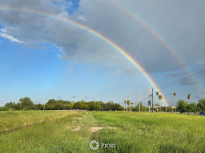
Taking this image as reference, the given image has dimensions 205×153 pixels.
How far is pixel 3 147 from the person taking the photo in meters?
7.55

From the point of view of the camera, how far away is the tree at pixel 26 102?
12168cm

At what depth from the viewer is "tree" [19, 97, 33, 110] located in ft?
399

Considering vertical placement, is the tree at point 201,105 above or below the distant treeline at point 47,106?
above

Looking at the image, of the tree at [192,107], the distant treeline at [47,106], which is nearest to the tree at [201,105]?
the tree at [192,107]

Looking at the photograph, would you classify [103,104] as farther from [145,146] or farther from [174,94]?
[145,146]

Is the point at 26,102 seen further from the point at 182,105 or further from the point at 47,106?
the point at 182,105

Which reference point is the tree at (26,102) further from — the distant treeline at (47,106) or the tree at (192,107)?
the tree at (192,107)

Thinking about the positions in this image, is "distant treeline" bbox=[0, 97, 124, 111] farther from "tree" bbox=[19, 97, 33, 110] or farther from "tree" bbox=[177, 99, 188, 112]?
"tree" bbox=[177, 99, 188, 112]

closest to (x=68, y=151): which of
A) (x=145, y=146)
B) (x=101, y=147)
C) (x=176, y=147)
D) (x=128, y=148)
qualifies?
(x=101, y=147)

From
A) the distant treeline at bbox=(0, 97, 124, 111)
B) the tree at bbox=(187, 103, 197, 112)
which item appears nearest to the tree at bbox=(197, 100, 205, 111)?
the tree at bbox=(187, 103, 197, 112)

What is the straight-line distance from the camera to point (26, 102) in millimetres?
122375

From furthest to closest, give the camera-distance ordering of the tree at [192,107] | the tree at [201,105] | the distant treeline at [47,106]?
1. the distant treeline at [47,106]
2. the tree at [201,105]
3. the tree at [192,107]

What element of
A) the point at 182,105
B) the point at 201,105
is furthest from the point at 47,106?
the point at 201,105

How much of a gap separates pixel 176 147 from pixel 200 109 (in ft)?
394
